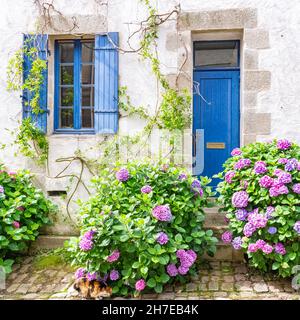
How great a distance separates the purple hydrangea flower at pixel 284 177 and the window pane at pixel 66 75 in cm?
324

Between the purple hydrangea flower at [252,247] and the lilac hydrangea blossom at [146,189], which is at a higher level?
the lilac hydrangea blossom at [146,189]

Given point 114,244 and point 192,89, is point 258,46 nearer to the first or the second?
point 192,89

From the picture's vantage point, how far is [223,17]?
4.82 metres

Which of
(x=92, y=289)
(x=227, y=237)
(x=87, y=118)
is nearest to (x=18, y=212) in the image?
(x=92, y=289)

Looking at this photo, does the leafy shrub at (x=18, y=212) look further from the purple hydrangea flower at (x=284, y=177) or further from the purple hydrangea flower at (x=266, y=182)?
the purple hydrangea flower at (x=284, y=177)

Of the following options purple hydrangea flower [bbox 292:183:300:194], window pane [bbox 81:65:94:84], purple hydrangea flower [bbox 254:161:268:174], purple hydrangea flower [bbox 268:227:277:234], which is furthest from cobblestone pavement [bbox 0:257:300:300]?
window pane [bbox 81:65:94:84]

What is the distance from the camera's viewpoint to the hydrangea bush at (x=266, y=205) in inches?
142

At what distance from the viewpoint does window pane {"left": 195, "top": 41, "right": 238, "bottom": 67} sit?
5293 millimetres

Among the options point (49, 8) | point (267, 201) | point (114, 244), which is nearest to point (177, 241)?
point (114, 244)

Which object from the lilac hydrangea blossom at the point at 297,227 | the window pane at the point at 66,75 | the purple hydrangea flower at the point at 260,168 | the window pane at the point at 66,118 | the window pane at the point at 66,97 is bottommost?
the lilac hydrangea blossom at the point at 297,227

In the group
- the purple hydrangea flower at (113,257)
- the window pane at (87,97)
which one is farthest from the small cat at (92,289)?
the window pane at (87,97)

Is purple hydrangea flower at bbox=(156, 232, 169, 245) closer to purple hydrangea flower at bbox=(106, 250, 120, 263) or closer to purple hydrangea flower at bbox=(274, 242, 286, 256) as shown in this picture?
purple hydrangea flower at bbox=(106, 250, 120, 263)

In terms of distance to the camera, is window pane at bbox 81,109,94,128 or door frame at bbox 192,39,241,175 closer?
door frame at bbox 192,39,241,175

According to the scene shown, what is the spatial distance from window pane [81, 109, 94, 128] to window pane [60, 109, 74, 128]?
0.18m
